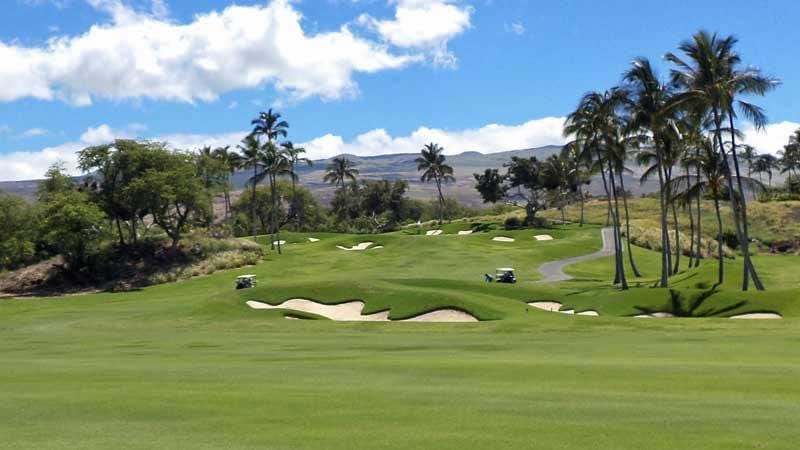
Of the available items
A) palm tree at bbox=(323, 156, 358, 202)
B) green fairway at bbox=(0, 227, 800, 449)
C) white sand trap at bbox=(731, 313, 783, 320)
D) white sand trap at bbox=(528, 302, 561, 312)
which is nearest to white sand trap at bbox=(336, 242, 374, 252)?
palm tree at bbox=(323, 156, 358, 202)

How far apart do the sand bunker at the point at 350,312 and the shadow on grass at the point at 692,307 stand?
385 inches

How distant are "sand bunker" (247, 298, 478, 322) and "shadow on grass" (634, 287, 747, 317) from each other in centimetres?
977

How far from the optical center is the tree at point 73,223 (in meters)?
70.0

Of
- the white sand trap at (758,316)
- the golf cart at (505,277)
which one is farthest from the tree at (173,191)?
the white sand trap at (758,316)

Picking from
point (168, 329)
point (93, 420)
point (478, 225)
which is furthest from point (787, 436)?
point (478, 225)

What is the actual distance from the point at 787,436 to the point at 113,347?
77.9ft

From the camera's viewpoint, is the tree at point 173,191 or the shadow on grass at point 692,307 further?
the tree at point 173,191

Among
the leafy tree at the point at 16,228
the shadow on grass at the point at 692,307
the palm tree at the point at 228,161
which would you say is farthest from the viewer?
the palm tree at the point at 228,161

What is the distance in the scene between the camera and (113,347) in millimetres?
27922

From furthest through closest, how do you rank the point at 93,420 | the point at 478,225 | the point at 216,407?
the point at 478,225, the point at 216,407, the point at 93,420

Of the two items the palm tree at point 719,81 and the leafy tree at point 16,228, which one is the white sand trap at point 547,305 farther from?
the leafy tree at point 16,228

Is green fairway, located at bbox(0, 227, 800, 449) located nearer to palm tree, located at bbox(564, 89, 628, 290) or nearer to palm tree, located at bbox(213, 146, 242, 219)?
palm tree, located at bbox(564, 89, 628, 290)

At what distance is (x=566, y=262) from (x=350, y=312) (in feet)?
143

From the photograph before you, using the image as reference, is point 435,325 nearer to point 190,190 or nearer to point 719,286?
Result: point 719,286
